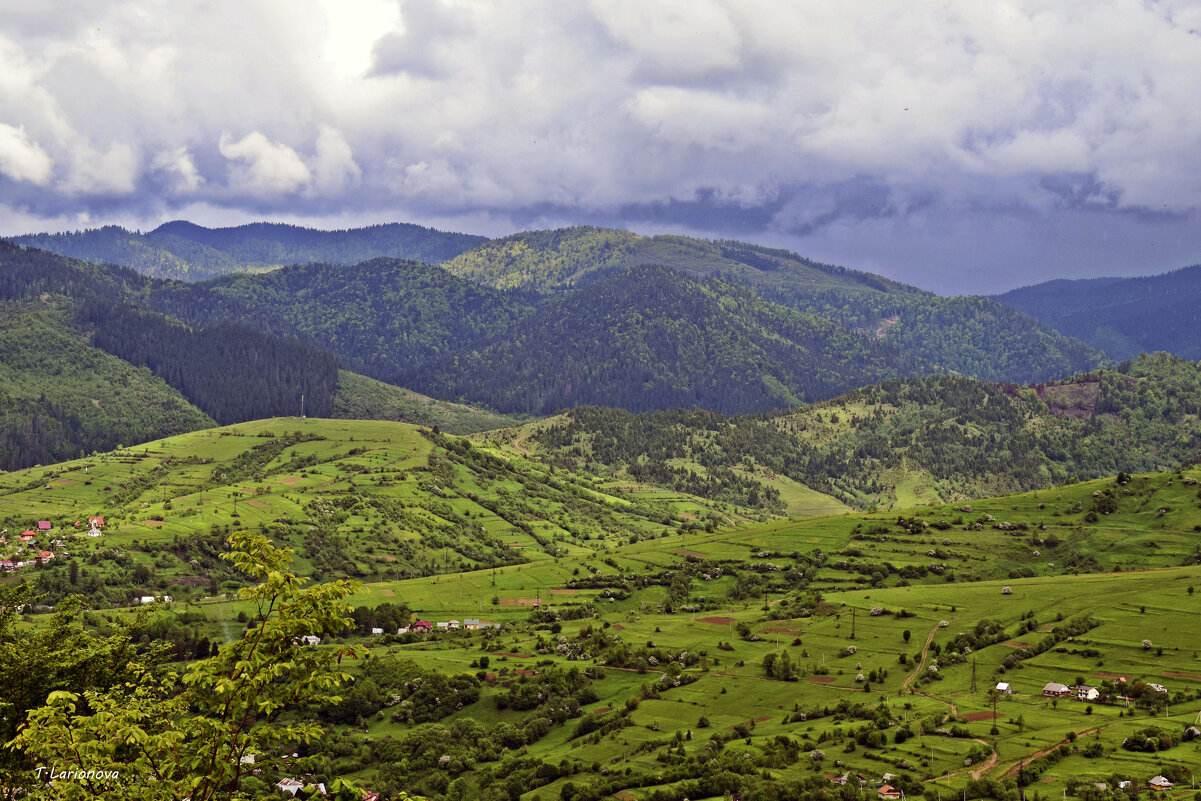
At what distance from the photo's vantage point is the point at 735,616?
7613 inches

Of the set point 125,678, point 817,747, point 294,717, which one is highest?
point 125,678

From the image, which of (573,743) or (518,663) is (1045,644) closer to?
(573,743)

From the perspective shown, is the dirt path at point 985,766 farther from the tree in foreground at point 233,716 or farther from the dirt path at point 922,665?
the tree in foreground at point 233,716

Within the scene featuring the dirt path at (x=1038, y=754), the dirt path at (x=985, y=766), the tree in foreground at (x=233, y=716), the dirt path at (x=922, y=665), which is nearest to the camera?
the tree in foreground at (x=233, y=716)

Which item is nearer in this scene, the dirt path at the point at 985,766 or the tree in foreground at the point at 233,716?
the tree in foreground at the point at 233,716

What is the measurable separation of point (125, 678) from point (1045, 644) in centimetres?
12609

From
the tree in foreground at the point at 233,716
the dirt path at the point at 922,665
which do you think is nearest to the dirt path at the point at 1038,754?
the dirt path at the point at 922,665

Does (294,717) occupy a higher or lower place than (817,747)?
lower

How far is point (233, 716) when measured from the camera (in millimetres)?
30625

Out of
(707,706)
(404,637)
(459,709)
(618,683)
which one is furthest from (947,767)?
(404,637)

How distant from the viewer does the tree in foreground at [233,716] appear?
29.9 metres

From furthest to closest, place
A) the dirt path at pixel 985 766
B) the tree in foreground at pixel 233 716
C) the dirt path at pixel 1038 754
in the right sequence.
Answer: the dirt path at pixel 985 766 → the dirt path at pixel 1038 754 → the tree in foreground at pixel 233 716

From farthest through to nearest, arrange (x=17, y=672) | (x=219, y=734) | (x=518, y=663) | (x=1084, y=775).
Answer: (x=518, y=663), (x=1084, y=775), (x=17, y=672), (x=219, y=734)

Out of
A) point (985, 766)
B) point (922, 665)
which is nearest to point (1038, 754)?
point (985, 766)
